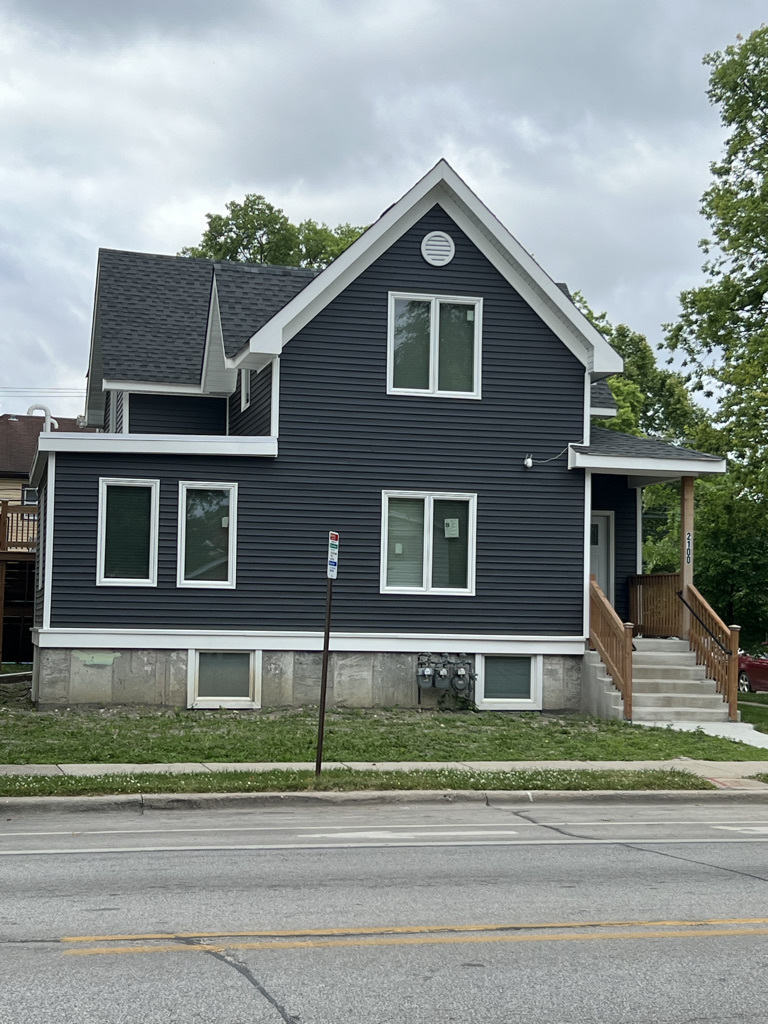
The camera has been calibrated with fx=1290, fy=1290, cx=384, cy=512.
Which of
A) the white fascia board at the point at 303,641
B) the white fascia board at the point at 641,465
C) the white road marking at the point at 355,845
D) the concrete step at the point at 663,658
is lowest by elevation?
the white road marking at the point at 355,845

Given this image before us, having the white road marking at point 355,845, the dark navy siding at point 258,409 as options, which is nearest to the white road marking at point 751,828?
the white road marking at point 355,845

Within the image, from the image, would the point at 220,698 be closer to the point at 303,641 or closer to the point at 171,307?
the point at 303,641

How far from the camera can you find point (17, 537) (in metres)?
32.0

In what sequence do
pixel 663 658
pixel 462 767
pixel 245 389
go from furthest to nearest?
pixel 245 389 → pixel 663 658 → pixel 462 767

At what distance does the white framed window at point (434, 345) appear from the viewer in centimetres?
2297

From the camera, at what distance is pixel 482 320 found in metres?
23.2

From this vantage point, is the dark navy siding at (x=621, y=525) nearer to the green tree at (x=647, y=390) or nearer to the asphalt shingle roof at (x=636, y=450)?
the asphalt shingle roof at (x=636, y=450)

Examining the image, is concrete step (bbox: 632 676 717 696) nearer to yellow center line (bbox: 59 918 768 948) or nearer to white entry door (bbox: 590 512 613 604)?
white entry door (bbox: 590 512 613 604)

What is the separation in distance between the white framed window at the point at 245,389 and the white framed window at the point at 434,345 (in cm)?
317

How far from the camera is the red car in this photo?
133 feet

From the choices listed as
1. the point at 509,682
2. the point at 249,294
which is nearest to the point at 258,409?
the point at 249,294

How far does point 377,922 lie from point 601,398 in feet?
65.3

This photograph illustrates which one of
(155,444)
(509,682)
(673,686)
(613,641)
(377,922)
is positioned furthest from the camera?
(509,682)

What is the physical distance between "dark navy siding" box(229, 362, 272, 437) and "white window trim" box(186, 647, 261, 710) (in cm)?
387
